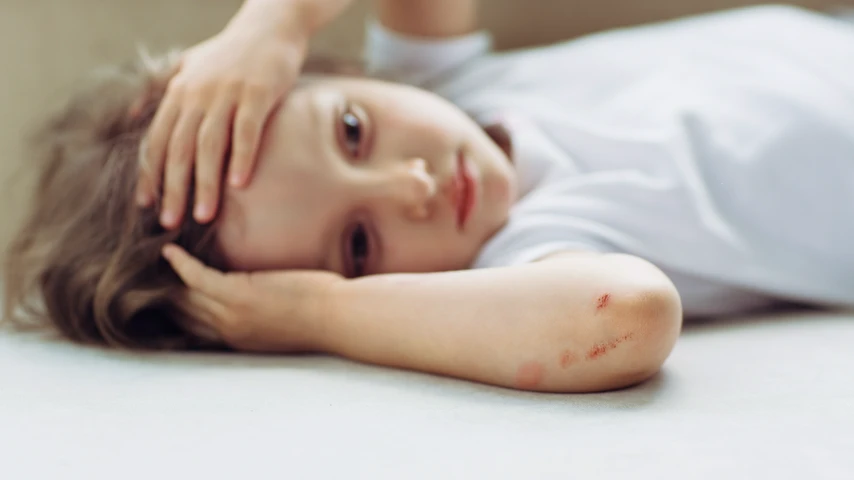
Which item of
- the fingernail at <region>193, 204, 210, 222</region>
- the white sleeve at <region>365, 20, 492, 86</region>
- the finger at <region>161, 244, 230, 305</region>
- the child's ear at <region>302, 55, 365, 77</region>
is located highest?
the child's ear at <region>302, 55, 365, 77</region>

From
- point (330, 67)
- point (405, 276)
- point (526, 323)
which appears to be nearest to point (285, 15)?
point (330, 67)

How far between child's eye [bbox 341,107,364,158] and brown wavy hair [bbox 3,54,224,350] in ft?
0.52

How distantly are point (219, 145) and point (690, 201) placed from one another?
488 mm

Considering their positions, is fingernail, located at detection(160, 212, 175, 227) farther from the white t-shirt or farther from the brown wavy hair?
the white t-shirt

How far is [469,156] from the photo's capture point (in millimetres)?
865

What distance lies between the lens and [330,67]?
41.1 inches

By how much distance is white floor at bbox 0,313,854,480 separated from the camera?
446 millimetres

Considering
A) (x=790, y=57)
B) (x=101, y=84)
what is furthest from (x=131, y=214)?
(x=790, y=57)

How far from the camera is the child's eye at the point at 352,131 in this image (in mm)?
829

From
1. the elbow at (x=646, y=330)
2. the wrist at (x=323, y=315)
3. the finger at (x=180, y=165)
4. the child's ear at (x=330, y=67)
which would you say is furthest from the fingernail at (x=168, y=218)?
the elbow at (x=646, y=330)

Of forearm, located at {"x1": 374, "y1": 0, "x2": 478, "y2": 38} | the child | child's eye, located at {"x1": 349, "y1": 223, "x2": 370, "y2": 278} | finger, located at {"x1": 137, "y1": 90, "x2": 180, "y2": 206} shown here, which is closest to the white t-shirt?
the child

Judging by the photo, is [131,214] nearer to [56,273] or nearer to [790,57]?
[56,273]

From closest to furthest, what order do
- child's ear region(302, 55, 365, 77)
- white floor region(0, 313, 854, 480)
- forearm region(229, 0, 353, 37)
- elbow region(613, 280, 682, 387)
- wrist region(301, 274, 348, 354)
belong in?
white floor region(0, 313, 854, 480)
elbow region(613, 280, 682, 387)
wrist region(301, 274, 348, 354)
forearm region(229, 0, 353, 37)
child's ear region(302, 55, 365, 77)

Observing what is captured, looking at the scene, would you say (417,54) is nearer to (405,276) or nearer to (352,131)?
(352,131)
